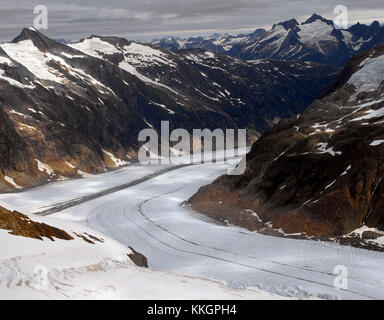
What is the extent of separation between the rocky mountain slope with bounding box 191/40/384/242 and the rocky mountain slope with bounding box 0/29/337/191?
144 ft

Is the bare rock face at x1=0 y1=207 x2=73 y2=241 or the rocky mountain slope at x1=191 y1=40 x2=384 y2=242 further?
the rocky mountain slope at x1=191 y1=40 x2=384 y2=242

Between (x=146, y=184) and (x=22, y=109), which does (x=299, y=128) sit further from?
(x=22, y=109)

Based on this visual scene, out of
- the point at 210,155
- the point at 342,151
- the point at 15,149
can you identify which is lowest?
the point at 210,155

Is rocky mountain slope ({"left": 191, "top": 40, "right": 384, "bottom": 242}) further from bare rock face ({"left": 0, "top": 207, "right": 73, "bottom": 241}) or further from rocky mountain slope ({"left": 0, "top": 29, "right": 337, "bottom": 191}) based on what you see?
rocky mountain slope ({"left": 0, "top": 29, "right": 337, "bottom": 191})

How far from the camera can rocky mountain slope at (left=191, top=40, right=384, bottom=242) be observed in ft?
117

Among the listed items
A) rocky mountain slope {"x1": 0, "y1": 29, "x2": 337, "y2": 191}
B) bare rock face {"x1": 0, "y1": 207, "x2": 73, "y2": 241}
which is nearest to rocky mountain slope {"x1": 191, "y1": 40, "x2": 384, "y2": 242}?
bare rock face {"x1": 0, "y1": 207, "x2": 73, "y2": 241}

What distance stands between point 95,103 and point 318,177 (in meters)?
89.5

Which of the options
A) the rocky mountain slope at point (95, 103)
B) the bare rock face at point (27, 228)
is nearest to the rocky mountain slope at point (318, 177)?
the bare rock face at point (27, 228)

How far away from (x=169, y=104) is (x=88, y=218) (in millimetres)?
100554

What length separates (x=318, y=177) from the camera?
1623 inches

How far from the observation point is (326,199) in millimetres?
37344

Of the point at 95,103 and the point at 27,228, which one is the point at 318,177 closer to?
the point at 27,228

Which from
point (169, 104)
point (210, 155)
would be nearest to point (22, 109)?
point (210, 155)

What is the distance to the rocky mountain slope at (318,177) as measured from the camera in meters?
35.8
